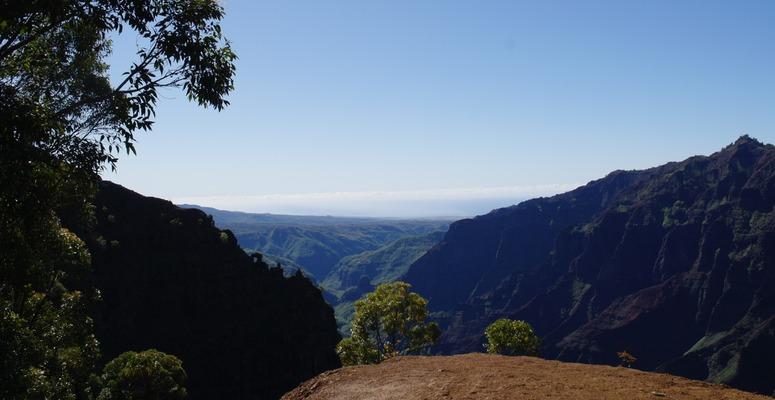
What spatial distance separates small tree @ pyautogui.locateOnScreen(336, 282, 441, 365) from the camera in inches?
1492

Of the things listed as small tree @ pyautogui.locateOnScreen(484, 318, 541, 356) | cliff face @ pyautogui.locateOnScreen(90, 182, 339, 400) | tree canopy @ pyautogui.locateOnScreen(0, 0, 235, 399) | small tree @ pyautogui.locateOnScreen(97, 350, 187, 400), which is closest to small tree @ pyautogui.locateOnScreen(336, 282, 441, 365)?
small tree @ pyautogui.locateOnScreen(484, 318, 541, 356)

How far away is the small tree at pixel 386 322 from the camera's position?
37906 millimetres

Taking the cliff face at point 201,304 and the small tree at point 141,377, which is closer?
the small tree at point 141,377

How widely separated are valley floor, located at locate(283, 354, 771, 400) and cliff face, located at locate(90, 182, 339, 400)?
229ft

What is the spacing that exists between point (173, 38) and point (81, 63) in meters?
6.88

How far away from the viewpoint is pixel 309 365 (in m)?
101

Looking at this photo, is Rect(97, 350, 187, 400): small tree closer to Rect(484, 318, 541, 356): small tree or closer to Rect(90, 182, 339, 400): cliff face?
Rect(484, 318, 541, 356): small tree

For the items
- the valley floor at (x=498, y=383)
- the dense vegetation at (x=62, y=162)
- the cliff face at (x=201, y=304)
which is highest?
the dense vegetation at (x=62, y=162)

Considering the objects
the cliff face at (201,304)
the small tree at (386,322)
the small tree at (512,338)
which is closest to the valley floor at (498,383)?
the small tree at (512,338)

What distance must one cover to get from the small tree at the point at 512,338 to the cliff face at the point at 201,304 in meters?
64.5

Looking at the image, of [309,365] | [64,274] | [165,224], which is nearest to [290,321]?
[309,365]

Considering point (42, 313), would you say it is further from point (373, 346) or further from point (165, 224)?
point (165, 224)

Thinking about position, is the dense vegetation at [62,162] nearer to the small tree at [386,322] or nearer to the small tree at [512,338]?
the small tree at [386,322]

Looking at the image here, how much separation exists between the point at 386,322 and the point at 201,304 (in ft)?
229
